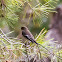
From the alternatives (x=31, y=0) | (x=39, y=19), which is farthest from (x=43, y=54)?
(x=31, y=0)

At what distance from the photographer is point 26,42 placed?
131cm

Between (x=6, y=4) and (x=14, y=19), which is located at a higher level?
(x=6, y=4)

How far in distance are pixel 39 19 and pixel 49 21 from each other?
3233 mm

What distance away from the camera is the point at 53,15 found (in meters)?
4.67

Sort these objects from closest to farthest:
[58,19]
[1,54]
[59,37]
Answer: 1. [1,54]
2. [59,37]
3. [58,19]

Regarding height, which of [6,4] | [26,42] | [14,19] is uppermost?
[6,4]

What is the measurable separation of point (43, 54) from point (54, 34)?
307cm

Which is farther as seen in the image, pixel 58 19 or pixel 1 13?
pixel 58 19

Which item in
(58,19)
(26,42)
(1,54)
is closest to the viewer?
(1,54)

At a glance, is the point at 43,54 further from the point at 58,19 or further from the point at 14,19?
the point at 58,19

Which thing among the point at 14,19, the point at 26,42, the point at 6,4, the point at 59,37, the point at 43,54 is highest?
the point at 6,4

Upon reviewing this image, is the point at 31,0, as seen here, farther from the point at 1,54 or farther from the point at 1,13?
the point at 1,54

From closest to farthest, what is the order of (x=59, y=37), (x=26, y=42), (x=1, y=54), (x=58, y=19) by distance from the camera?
(x=1, y=54)
(x=26, y=42)
(x=59, y=37)
(x=58, y=19)

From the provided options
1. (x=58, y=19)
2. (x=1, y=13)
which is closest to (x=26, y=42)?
(x=1, y=13)
